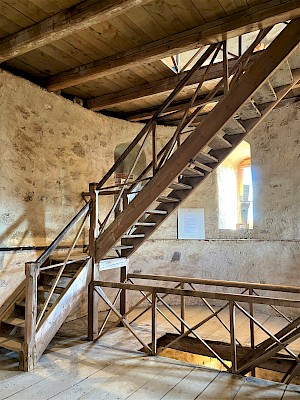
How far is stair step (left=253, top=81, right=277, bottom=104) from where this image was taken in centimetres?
353

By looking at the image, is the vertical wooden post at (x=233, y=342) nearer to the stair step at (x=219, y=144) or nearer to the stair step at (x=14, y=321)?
the stair step at (x=219, y=144)

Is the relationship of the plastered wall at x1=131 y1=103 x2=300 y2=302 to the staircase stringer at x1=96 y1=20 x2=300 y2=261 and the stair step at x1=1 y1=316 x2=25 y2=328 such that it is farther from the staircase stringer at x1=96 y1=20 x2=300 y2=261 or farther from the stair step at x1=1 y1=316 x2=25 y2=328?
the stair step at x1=1 y1=316 x2=25 y2=328

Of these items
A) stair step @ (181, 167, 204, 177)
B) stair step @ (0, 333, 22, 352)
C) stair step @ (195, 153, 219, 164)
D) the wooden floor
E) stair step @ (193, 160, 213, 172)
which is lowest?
the wooden floor

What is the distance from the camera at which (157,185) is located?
359cm

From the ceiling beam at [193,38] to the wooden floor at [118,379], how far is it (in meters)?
3.33

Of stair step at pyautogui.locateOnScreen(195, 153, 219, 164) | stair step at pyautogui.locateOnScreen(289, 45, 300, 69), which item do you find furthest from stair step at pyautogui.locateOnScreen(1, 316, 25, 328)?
stair step at pyautogui.locateOnScreen(289, 45, 300, 69)

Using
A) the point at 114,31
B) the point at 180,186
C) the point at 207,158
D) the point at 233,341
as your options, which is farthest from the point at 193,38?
the point at 233,341

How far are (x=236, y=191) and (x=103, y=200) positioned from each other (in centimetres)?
284

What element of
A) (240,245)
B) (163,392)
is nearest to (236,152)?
(240,245)

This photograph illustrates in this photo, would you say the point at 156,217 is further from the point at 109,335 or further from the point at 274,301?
the point at 274,301

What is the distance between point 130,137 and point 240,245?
2960mm

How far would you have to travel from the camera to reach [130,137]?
6.20 m

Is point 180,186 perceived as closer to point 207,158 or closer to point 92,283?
point 207,158

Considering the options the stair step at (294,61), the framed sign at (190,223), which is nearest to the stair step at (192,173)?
the stair step at (294,61)
